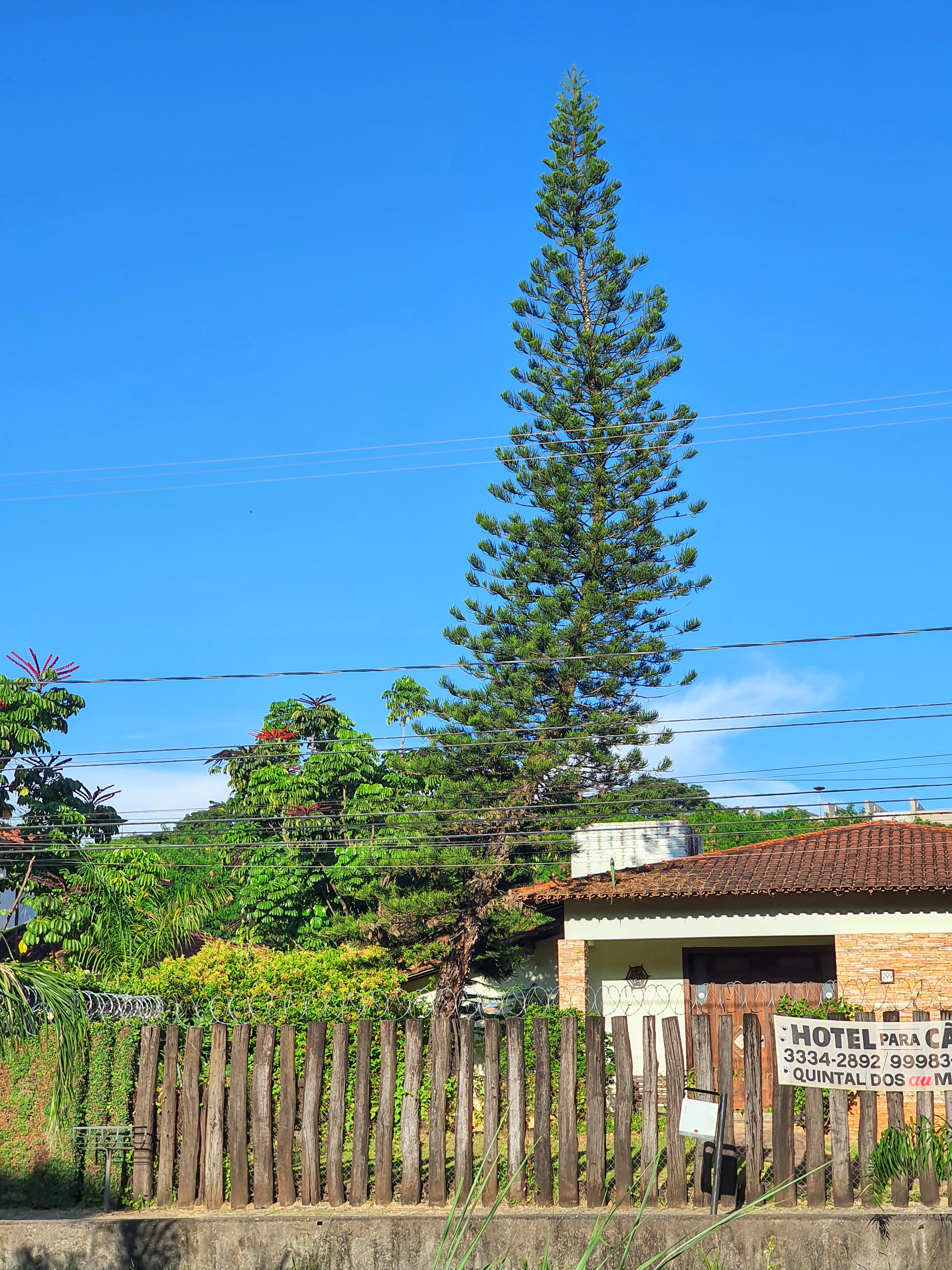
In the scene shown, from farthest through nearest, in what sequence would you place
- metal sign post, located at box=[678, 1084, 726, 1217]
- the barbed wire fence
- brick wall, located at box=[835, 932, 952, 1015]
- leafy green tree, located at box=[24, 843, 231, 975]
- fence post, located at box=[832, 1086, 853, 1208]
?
brick wall, located at box=[835, 932, 952, 1015], leafy green tree, located at box=[24, 843, 231, 975], the barbed wire fence, fence post, located at box=[832, 1086, 853, 1208], metal sign post, located at box=[678, 1084, 726, 1217]

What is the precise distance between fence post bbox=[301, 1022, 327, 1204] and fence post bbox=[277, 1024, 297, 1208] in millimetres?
74

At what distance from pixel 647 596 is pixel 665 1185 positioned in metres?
13.8

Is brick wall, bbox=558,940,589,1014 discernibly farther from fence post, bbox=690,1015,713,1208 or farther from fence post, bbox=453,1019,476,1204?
fence post, bbox=690,1015,713,1208

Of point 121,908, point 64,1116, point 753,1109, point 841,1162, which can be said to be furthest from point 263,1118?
point 121,908

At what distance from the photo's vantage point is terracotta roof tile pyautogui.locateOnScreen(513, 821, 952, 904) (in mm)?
15969

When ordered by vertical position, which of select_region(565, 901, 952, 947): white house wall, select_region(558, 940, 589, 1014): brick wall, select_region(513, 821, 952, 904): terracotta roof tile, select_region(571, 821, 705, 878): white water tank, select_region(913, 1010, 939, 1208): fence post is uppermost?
select_region(571, 821, 705, 878): white water tank

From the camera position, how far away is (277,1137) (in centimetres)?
889

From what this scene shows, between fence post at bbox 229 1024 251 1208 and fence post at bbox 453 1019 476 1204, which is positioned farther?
fence post at bbox 229 1024 251 1208

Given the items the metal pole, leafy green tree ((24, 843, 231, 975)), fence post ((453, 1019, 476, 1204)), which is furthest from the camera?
leafy green tree ((24, 843, 231, 975))

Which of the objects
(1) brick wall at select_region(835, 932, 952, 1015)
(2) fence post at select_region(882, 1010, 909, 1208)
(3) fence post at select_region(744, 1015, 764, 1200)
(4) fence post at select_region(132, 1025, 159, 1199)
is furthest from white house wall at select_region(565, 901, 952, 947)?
(4) fence post at select_region(132, 1025, 159, 1199)

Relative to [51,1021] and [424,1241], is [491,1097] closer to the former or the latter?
[424,1241]

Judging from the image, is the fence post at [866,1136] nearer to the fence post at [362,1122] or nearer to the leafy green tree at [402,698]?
the fence post at [362,1122]

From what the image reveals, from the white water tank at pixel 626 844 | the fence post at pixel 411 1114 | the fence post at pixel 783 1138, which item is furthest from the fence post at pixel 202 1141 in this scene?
the white water tank at pixel 626 844

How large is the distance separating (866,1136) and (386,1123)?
3300mm
